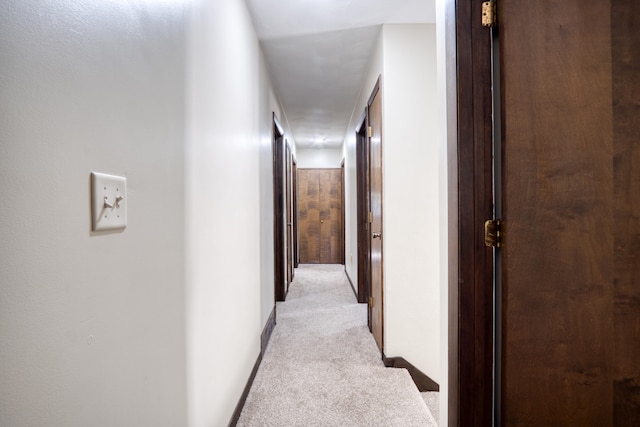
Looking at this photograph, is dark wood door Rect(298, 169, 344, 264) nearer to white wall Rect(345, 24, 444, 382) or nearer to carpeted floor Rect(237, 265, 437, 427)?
carpeted floor Rect(237, 265, 437, 427)

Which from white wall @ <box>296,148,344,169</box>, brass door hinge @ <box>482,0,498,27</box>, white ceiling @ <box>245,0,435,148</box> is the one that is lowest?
brass door hinge @ <box>482,0,498,27</box>

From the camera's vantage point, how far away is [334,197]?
6590 mm

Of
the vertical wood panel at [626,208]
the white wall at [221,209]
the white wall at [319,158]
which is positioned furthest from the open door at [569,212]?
the white wall at [319,158]

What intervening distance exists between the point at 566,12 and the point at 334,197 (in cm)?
561

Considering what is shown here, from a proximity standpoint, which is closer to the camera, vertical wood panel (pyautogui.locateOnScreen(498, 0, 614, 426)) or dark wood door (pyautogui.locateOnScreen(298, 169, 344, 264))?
vertical wood panel (pyautogui.locateOnScreen(498, 0, 614, 426))

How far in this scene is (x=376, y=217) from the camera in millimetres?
2723

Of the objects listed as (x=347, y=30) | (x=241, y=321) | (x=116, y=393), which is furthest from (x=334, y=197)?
(x=116, y=393)

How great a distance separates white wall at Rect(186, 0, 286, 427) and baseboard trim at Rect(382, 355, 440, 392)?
3.07 ft

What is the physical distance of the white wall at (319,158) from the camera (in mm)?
6766

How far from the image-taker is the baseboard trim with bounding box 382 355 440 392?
7.09ft

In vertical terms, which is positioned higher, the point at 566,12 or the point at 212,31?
the point at 212,31

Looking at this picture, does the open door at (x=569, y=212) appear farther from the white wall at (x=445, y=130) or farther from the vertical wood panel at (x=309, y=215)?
the vertical wood panel at (x=309, y=215)

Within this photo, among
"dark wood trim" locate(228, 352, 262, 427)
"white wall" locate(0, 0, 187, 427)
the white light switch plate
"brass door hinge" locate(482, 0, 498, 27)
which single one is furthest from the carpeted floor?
"brass door hinge" locate(482, 0, 498, 27)

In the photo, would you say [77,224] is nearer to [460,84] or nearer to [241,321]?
[460,84]
